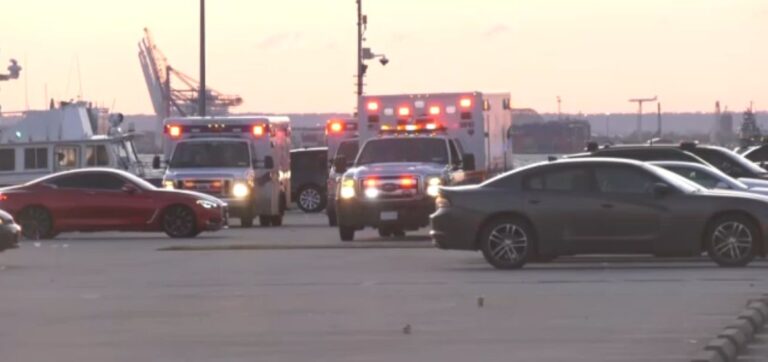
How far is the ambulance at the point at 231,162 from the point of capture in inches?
1503

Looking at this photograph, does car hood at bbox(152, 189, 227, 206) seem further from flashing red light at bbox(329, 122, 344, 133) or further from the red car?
flashing red light at bbox(329, 122, 344, 133)

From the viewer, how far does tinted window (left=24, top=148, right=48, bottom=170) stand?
46531 mm

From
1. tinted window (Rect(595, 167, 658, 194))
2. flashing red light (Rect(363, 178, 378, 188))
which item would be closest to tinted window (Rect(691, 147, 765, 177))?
flashing red light (Rect(363, 178, 378, 188))

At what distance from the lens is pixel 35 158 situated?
46.6m

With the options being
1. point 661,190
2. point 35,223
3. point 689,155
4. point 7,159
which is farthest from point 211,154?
point 661,190

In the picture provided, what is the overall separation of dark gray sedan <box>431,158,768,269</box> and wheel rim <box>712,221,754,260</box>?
13 millimetres

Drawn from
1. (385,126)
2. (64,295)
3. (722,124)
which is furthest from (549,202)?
(722,124)

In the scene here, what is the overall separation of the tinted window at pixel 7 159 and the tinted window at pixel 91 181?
481 inches

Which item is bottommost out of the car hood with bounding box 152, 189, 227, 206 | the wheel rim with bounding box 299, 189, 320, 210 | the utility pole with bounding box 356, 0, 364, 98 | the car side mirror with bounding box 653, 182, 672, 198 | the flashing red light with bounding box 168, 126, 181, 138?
the wheel rim with bounding box 299, 189, 320, 210

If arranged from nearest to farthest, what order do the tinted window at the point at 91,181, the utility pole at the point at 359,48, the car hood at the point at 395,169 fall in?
the car hood at the point at 395,169 → the tinted window at the point at 91,181 → the utility pole at the point at 359,48

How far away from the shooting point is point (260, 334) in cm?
1590

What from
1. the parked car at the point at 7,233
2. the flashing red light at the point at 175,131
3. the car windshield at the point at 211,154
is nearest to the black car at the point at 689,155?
the car windshield at the point at 211,154

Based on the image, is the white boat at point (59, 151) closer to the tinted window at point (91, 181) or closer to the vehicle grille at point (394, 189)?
the tinted window at point (91, 181)

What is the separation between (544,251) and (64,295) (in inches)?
256
